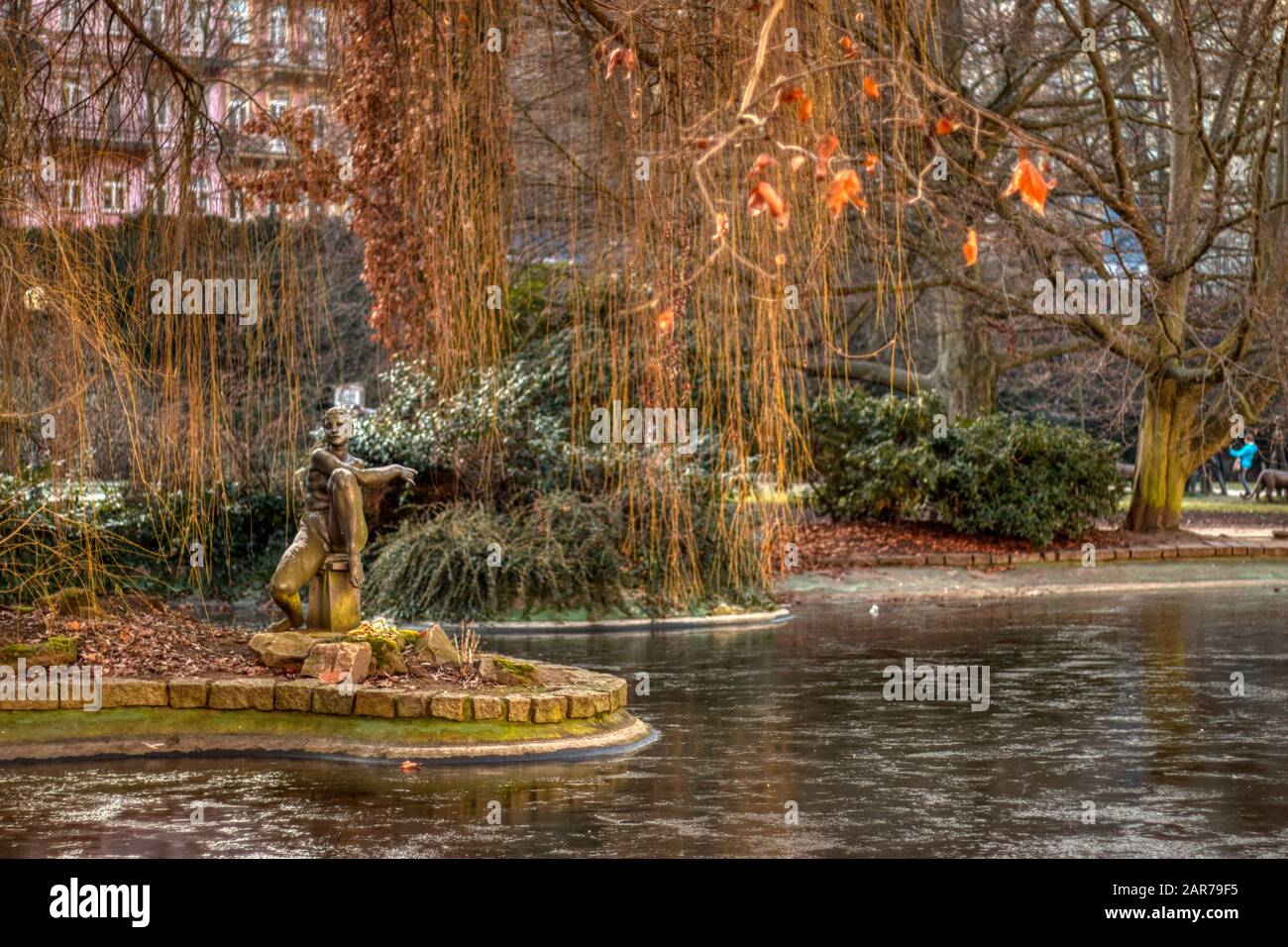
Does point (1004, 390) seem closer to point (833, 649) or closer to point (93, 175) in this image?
point (833, 649)

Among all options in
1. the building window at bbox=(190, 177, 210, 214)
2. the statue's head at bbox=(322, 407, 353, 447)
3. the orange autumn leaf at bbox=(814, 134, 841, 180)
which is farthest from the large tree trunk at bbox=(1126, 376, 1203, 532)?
the orange autumn leaf at bbox=(814, 134, 841, 180)

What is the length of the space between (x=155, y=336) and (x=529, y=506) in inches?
418

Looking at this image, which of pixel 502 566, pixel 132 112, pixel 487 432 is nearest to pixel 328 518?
pixel 132 112

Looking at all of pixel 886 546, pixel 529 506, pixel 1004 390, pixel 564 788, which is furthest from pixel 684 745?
pixel 1004 390

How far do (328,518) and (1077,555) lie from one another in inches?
586

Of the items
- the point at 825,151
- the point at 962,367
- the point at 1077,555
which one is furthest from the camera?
the point at 962,367

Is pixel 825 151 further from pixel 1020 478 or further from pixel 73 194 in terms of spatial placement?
pixel 1020 478

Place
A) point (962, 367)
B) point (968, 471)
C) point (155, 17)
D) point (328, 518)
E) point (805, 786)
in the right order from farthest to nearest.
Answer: point (962, 367) < point (968, 471) < point (328, 518) < point (805, 786) < point (155, 17)

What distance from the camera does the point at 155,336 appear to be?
7.79m

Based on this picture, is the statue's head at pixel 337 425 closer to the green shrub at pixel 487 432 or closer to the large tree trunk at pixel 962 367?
the green shrub at pixel 487 432

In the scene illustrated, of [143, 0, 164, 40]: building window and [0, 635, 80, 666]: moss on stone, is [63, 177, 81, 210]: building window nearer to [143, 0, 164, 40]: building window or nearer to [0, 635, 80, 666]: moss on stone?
[143, 0, 164, 40]: building window

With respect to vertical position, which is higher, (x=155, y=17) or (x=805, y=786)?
(x=155, y=17)

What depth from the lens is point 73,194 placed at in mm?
7789

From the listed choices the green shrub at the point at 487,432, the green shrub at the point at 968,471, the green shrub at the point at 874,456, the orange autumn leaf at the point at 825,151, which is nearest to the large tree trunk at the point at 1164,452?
the green shrub at the point at 968,471
